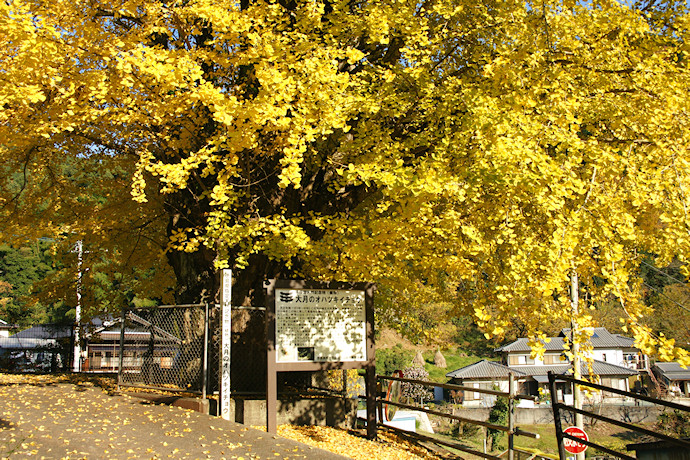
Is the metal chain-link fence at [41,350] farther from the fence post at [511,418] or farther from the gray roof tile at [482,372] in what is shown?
the gray roof tile at [482,372]

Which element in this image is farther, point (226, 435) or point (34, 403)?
point (34, 403)

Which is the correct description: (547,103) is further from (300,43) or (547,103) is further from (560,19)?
(300,43)

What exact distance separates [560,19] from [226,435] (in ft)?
22.9

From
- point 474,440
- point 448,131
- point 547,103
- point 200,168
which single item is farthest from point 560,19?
point 474,440

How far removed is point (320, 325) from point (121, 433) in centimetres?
286

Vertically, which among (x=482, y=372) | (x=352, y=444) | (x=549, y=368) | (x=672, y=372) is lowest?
(x=672, y=372)

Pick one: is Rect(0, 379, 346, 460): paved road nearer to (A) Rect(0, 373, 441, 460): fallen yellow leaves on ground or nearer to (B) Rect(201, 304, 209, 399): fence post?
(A) Rect(0, 373, 441, 460): fallen yellow leaves on ground

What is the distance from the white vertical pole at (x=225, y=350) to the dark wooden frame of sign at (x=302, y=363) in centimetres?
54

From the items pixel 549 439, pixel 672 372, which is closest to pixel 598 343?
pixel 672 372

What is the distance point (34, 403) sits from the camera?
23.0 feet

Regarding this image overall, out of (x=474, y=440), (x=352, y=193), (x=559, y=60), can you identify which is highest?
(x=559, y=60)

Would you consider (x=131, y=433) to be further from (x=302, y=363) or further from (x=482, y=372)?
(x=482, y=372)

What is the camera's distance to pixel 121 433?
5.84m

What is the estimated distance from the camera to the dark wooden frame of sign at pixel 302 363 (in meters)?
6.81
